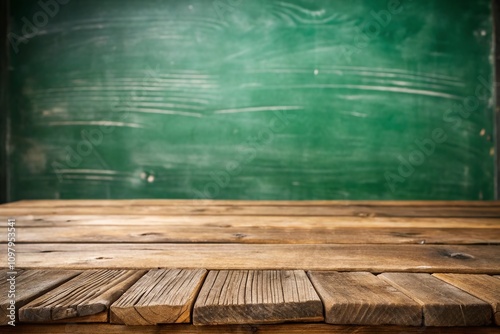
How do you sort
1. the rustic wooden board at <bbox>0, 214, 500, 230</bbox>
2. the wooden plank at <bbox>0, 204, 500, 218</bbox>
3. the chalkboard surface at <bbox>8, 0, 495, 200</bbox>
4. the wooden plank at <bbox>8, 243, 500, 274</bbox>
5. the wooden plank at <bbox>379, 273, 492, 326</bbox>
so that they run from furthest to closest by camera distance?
the chalkboard surface at <bbox>8, 0, 495, 200</bbox>
the wooden plank at <bbox>0, 204, 500, 218</bbox>
the rustic wooden board at <bbox>0, 214, 500, 230</bbox>
the wooden plank at <bbox>8, 243, 500, 274</bbox>
the wooden plank at <bbox>379, 273, 492, 326</bbox>

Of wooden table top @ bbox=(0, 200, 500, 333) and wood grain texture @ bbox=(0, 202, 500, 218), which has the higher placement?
wooden table top @ bbox=(0, 200, 500, 333)

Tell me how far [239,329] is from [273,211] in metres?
0.97

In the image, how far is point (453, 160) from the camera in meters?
2.20

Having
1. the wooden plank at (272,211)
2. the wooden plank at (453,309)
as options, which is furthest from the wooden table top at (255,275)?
the wooden plank at (272,211)

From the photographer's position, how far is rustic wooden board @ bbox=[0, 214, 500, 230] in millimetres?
1137

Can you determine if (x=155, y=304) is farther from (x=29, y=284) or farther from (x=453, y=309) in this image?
(x=453, y=309)

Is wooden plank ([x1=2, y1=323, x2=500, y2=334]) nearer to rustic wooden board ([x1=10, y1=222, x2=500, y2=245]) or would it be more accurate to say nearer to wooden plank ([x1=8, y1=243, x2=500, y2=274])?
wooden plank ([x1=8, y1=243, x2=500, y2=274])

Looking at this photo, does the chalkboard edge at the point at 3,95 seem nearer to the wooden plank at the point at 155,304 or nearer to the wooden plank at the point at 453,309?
the wooden plank at the point at 155,304

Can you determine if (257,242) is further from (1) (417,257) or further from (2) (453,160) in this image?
(2) (453,160)

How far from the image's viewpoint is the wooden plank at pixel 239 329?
1.66ft

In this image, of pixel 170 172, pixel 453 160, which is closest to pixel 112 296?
pixel 170 172

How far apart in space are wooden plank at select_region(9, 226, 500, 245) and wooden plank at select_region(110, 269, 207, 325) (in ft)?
1.14

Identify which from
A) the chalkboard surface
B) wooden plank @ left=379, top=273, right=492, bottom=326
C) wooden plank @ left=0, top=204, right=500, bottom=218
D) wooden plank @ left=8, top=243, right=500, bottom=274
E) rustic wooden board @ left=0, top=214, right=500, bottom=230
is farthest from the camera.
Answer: the chalkboard surface

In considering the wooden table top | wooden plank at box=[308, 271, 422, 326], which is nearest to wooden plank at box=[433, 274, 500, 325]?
Answer: the wooden table top
